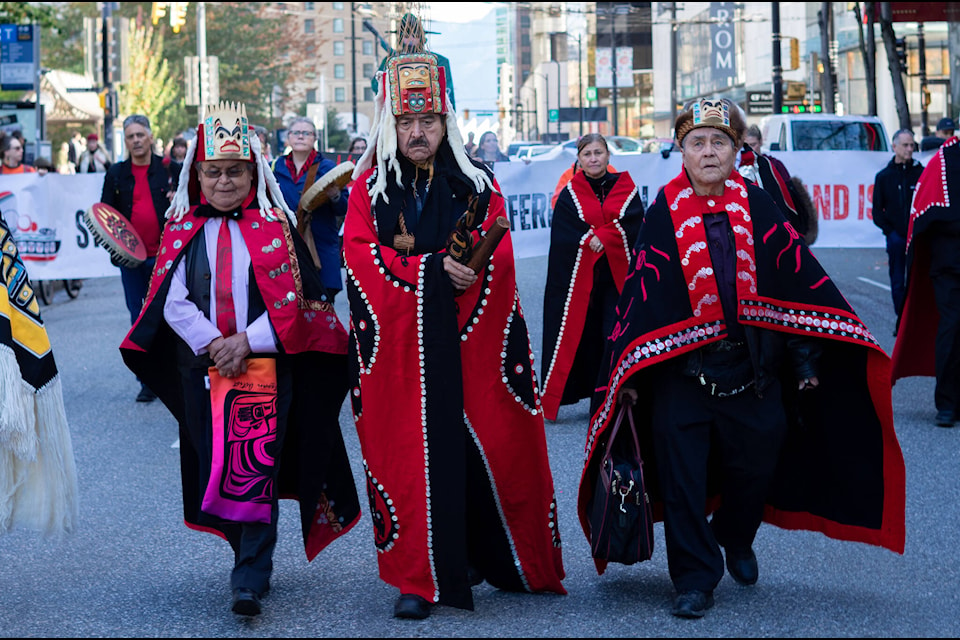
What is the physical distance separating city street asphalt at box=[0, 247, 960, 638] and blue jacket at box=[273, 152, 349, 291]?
8.09 ft

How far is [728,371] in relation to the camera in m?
5.32

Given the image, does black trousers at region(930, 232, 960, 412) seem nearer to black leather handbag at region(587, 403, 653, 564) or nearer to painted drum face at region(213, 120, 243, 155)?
black leather handbag at region(587, 403, 653, 564)

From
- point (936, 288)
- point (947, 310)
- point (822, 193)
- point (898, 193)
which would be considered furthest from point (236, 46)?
point (947, 310)

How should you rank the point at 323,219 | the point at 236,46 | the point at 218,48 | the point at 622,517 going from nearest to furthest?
the point at 622,517 < the point at 323,219 < the point at 218,48 < the point at 236,46

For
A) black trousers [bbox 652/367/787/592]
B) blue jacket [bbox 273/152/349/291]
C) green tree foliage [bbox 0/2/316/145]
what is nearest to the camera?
black trousers [bbox 652/367/787/592]

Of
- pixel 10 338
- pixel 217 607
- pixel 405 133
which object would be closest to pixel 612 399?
pixel 405 133

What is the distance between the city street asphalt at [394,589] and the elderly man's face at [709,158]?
5.27 ft

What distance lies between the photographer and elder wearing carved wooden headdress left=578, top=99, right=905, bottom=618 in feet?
17.4

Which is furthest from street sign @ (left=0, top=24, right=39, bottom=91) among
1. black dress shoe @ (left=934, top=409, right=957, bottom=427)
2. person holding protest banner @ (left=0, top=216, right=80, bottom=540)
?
person holding protest banner @ (left=0, top=216, right=80, bottom=540)

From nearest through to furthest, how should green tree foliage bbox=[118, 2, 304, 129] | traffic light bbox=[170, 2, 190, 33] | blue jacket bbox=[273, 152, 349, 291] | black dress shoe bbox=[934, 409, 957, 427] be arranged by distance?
black dress shoe bbox=[934, 409, 957, 427]
blue jacket bbox=[273, 152, 349, 291]
traffic light bbox=[170, 2, 190, 33]
green tree foliage bbox=[118, 2, 304, 129]

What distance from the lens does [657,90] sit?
84500mm

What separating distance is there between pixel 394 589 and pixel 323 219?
504cm

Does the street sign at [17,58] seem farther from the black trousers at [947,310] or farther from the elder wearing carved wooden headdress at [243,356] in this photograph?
the elder wearing carved wooden headdress at [243,356]

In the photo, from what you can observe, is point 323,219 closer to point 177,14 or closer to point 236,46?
point 177,14
